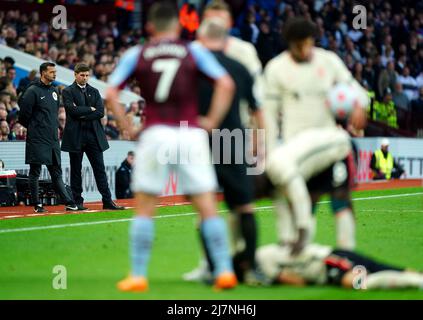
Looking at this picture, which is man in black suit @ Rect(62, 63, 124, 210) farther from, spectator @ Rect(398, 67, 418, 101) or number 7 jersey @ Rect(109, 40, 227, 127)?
spectator @ Rect(398, 67, 418, 101)

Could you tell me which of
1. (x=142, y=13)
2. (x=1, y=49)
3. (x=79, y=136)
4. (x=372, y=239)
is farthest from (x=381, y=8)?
(x=372, y=239)

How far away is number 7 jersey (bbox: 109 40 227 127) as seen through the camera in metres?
8.67

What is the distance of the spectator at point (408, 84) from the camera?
34062 mm

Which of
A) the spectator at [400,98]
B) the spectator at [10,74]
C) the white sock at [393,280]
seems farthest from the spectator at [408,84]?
the white sock at [393,280]

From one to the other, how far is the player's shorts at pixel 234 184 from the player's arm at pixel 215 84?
57cm

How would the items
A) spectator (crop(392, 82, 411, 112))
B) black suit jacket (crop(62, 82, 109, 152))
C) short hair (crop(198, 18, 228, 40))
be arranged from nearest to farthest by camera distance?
short hair (crop(198, 18, 228, 40)) < black suit jacket (crop(62, 82, 109, 152)) < spectator (crop(392, 82, 411, 112))

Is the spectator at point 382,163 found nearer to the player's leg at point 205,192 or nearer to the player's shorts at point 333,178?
the player's shorts at point 333,178

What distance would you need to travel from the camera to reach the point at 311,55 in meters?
9.98

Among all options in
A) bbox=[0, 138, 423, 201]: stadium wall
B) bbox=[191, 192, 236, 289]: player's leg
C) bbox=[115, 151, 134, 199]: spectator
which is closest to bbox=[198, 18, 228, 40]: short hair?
bbox=[191, 192, 236, 289]: player's leg

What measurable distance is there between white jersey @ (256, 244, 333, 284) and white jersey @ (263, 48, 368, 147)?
1.16 m
